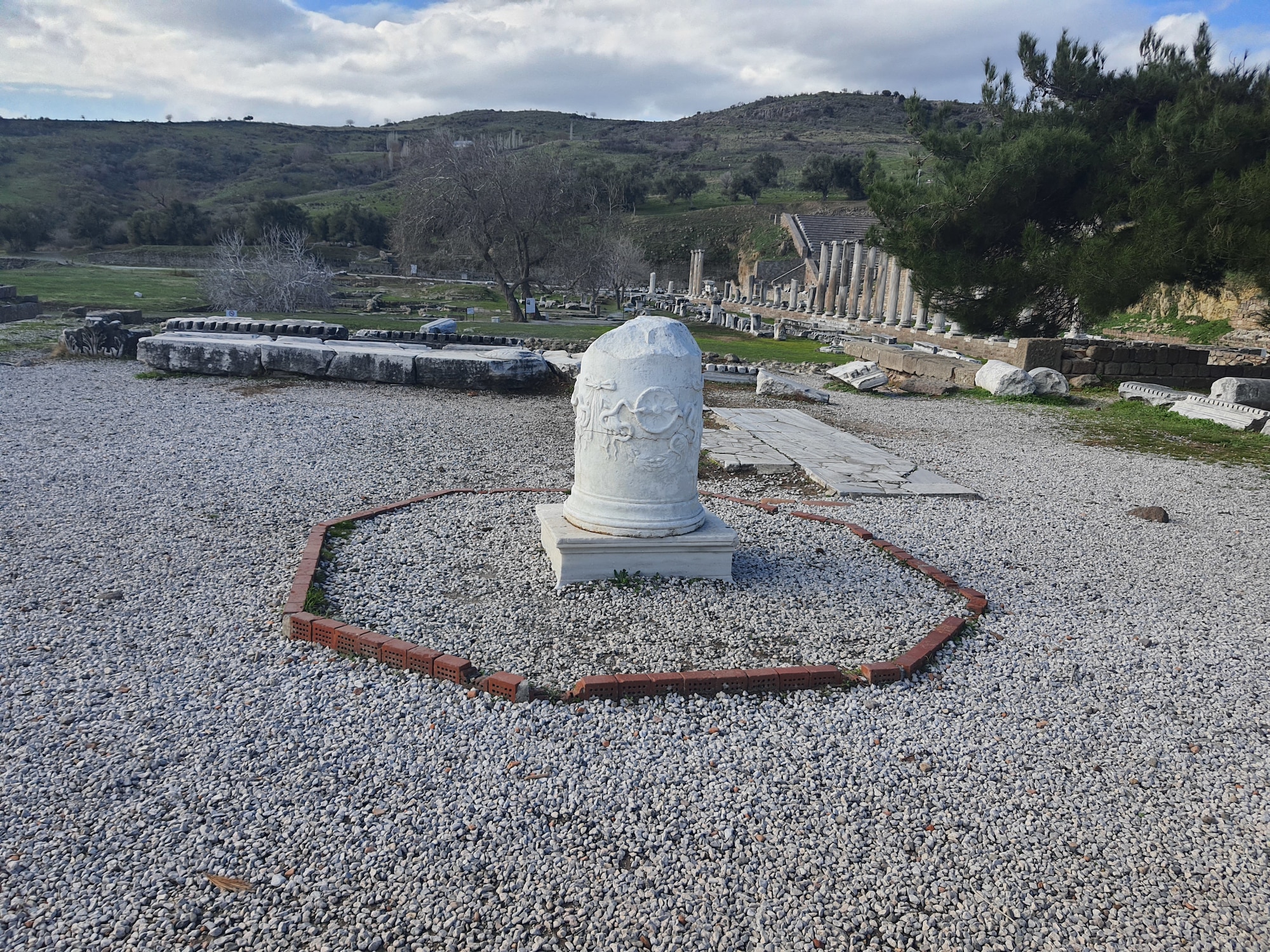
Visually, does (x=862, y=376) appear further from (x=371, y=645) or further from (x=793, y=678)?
(x=371, y=645)

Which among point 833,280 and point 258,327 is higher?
point 833,280

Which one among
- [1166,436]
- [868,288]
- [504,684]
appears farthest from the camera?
[868,288]

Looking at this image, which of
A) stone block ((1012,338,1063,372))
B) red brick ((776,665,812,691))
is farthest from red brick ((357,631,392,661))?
stone block ((1012,338,1063,372))

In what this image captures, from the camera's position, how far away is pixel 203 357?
38.6ft

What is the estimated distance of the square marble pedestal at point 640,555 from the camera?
4.64m

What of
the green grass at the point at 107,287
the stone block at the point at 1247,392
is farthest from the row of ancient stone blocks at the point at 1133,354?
the green grass at the point at 107,287

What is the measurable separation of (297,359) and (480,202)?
553 inches

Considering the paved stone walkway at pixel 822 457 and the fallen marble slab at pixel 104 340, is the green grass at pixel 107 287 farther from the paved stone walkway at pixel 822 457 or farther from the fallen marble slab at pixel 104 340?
the paved stone walkway at pixel 822 457

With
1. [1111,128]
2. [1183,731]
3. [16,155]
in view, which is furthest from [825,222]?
[16,155]

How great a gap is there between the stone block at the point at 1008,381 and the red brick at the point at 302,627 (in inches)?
472

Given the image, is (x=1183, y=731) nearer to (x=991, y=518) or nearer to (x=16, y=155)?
(x=991, y=518)

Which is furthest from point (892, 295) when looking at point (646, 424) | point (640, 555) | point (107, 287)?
point (107, 287)

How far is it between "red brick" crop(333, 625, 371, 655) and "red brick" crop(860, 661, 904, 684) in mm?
2277

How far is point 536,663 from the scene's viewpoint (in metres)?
3.80
